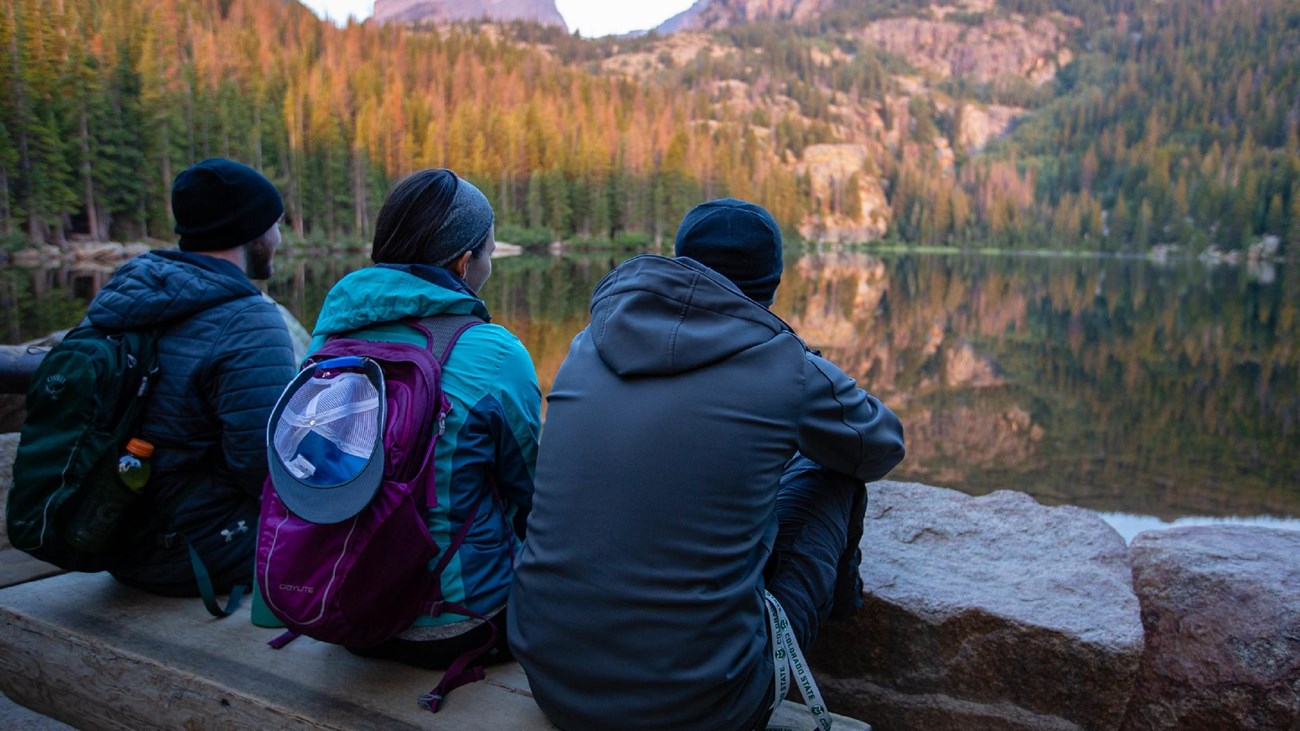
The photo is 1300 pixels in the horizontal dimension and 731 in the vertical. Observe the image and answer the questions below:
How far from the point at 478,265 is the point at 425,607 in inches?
32.6

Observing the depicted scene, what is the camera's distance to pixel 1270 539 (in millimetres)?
2482

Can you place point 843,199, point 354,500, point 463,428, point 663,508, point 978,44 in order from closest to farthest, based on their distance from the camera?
point 663,508 < point 354,500 < point 463,428 < point 843,199 < point 978,44

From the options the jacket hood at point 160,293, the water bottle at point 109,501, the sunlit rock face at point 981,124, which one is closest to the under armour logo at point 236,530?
the water bottle at point 109,501

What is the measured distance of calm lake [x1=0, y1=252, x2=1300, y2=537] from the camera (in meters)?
9.11

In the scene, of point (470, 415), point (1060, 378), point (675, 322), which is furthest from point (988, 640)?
point (1060, 378)

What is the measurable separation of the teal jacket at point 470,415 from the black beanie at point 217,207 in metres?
0.58

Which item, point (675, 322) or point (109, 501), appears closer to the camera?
point (675, 322)

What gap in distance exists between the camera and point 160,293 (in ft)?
6.59

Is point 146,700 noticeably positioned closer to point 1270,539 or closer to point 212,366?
point 212,366

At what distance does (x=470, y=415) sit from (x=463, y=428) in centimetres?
3

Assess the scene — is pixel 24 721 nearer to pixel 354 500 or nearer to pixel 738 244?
pixel 354 500

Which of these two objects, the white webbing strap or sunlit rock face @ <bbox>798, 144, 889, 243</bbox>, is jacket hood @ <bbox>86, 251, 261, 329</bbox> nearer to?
the white webbing strap

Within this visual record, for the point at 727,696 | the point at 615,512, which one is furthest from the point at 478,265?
the point at 727,696

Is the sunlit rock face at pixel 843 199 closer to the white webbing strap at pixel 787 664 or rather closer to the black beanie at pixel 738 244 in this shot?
the black beanie at pixel 738 244
